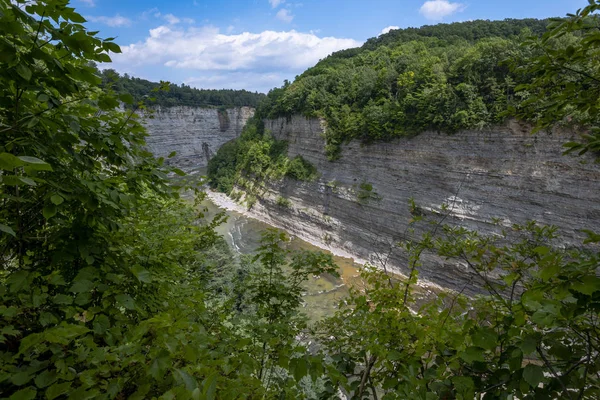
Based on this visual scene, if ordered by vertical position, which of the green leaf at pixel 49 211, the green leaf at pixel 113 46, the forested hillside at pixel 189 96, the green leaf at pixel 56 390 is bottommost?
the green leaf at pixel 56 390

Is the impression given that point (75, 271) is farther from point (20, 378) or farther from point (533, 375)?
point (533, 375)

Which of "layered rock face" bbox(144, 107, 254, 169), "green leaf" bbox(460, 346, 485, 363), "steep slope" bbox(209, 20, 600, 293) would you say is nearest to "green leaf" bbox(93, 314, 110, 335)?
"green leaf" bbox(460, 346, 485, 363)

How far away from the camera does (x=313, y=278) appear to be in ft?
81.8

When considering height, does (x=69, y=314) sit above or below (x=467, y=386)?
above

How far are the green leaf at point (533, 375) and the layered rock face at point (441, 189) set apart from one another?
12166 millimetres

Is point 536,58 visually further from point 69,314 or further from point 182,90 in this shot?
point 182,90

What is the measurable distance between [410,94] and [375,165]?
6.78 metres

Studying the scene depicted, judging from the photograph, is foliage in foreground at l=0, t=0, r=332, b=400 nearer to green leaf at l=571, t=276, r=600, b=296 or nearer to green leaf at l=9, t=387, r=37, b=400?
green leaf at l=9, t=387, r=37, b=400

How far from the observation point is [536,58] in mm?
2418

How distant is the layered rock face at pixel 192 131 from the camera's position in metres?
62.5

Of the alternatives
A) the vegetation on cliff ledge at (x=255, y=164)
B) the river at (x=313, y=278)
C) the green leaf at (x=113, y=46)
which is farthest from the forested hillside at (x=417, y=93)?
the green leaf at (x=113, y=46)

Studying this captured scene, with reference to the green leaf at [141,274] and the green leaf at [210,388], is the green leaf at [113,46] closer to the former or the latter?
the green leaf at [141,274]

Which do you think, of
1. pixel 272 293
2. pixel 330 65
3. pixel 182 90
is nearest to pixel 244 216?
pixel 330 65

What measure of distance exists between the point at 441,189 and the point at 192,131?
60.8 meters
